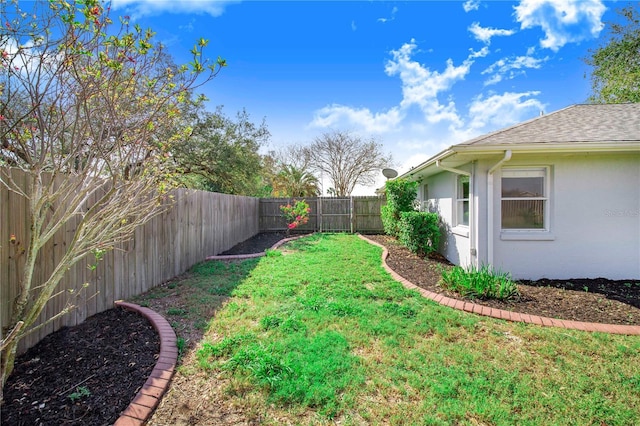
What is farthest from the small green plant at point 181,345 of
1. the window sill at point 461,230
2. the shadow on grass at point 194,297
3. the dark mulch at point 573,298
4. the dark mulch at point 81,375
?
the window sill at point 461,230

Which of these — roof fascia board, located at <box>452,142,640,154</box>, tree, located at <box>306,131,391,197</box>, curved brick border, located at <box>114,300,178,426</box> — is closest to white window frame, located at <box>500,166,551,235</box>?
roof fascia board, located at <box>452,142,640,154</box>

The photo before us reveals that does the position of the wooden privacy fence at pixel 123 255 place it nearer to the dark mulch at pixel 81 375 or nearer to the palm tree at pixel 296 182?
the dark mulch at pixel 81 375

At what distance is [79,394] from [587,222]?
7931mm

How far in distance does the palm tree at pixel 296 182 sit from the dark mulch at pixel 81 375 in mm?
20606

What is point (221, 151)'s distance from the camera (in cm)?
1362

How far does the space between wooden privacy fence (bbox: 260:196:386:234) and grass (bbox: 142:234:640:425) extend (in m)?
10.6

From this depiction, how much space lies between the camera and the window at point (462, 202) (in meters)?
7.06

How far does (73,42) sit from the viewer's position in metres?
2.42

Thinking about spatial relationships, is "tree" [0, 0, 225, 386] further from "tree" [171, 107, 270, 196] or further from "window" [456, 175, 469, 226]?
"tree" [171, 107, 270, 196]

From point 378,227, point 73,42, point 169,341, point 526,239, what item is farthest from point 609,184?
point 378,227

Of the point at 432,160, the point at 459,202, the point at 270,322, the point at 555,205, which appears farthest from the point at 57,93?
the point at 555,205

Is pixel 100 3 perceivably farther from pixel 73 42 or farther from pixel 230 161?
pixel 230 161

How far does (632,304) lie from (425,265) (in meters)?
3.42

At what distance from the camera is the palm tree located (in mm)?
23906
